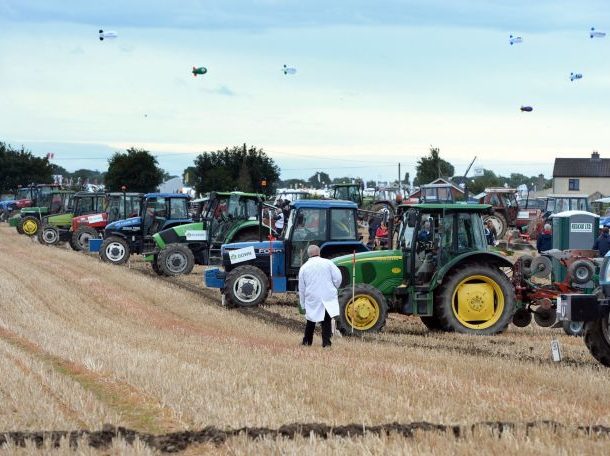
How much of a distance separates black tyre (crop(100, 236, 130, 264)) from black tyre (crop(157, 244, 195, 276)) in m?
4.09

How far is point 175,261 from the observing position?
2514 centimetres

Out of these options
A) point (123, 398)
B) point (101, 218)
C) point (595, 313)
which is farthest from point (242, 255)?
point (101, 218)

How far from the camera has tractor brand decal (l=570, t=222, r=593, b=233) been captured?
3250 centimetres

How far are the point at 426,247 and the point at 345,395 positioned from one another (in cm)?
674

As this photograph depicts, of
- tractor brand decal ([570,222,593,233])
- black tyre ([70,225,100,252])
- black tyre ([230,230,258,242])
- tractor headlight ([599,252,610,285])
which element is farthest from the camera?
black tyre ([70,225,100,252])

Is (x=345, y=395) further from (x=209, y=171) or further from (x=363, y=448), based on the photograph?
(x=209, y=171)

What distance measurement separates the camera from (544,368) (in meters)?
11.0

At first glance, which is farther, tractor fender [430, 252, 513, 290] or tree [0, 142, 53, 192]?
tree [0, 142, 53, 192]

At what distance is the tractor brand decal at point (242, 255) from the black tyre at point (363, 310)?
481 centimetres

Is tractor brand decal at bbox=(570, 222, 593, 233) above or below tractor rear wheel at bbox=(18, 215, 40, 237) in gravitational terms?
above

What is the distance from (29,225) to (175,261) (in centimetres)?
1895

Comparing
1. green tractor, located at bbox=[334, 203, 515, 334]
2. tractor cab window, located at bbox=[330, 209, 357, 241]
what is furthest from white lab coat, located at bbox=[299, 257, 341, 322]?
tractor cab window, located at bbox=[330, 209, 357, 241]

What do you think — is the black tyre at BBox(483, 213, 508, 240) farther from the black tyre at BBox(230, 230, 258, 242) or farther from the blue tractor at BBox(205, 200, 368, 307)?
the blue tractor at BBox(205, 200, 368, 307)

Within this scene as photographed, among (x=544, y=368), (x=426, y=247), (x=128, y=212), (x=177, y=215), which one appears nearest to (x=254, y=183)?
(x=128, y=212)
